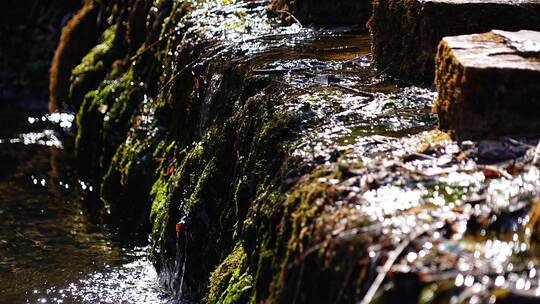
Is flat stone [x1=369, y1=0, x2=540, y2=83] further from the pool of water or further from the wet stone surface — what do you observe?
the pool of water

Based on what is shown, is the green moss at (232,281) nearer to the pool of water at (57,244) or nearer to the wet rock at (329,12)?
the pool of water at (57,244)

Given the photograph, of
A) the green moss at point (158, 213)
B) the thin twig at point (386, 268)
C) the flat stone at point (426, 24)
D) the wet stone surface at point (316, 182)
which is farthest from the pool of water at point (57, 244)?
the thin twig at point (386, 268)

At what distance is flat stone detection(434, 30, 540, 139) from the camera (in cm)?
321

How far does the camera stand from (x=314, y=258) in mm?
2848

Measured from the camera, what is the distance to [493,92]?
10.6 ft

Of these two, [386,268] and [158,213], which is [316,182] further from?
[158,213]

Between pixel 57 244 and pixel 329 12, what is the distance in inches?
106

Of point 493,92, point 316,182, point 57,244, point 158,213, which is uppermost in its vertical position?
point 493,92

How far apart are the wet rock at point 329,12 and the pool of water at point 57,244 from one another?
84.1 inches

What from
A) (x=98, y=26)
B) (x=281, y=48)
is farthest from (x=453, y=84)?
(x=98, y=26)

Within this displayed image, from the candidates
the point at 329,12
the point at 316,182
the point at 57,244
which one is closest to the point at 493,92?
the point at 316,182

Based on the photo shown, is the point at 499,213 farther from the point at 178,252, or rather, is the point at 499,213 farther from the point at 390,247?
the point at 178,252

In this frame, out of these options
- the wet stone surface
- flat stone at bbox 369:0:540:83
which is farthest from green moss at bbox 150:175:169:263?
flat stone at bbox 369:0:540:83

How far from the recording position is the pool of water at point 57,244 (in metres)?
5.36
